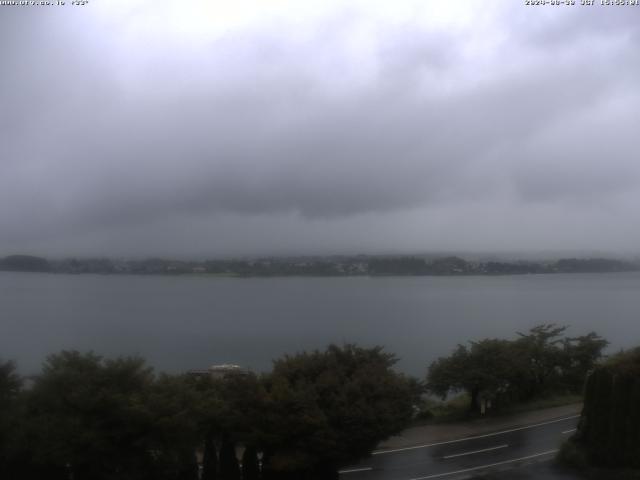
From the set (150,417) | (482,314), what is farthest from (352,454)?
(482,314)

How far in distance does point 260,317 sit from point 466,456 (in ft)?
148

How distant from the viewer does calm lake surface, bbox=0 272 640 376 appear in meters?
40.4

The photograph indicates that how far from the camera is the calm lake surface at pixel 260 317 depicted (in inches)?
1592

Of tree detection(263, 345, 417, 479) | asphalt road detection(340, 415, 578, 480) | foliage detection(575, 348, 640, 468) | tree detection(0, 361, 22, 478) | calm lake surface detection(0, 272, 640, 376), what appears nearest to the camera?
tree detection(0, 361, 22, 478)

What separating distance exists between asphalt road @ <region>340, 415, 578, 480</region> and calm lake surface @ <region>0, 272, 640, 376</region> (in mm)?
15895

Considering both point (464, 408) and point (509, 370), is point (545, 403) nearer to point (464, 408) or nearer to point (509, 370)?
point (509, 370)

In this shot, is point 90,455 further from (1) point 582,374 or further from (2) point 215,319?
(2) point 215,319

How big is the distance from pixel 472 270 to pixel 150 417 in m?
72.0

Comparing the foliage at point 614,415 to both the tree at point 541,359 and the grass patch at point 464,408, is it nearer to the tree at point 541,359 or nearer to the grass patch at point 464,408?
the grass patch at point 464,408

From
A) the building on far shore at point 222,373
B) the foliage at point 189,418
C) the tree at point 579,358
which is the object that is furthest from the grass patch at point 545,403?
the building on far shore at point 222,373

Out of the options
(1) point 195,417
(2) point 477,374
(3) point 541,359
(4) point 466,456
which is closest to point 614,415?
(4) point 466,456

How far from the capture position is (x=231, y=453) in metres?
14.0

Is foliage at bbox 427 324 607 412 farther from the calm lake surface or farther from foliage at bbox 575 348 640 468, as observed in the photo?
the calm lake surface

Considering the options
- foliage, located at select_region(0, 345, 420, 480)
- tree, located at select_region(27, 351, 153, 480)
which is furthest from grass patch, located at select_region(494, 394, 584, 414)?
tree, located at select_region(27, 351, 153, 480)
